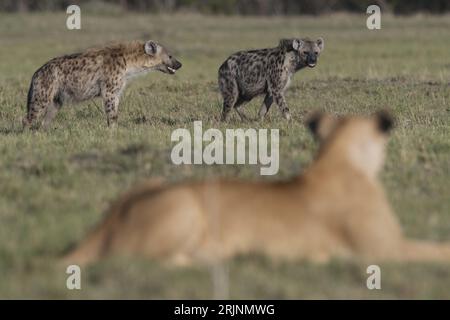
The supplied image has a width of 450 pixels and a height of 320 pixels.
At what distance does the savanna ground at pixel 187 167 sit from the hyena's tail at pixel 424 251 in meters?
0.06

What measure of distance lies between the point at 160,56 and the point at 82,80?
1.41 m

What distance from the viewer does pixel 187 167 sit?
9219mm

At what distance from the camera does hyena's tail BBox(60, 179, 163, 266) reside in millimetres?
6039

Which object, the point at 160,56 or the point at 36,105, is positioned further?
the point at 160,56

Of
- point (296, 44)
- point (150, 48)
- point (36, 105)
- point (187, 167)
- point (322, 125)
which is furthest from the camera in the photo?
point (296, 44)

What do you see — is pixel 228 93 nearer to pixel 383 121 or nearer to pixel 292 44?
pixel 292 44

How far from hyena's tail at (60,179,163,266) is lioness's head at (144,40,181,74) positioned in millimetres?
8320

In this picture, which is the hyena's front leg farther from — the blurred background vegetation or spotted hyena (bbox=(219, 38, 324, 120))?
the blurred background vegetation

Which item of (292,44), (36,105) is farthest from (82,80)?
(292,44)

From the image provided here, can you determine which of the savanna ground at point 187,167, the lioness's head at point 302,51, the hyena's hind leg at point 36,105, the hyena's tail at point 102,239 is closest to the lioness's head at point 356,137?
the savanna ground at point 187,167

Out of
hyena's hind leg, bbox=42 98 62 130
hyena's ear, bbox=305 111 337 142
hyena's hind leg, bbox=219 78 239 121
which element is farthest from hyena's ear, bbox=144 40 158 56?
hyena's ear, bbox=305 111 337 142

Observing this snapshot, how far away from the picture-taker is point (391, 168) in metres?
9.32

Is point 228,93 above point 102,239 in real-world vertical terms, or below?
above
